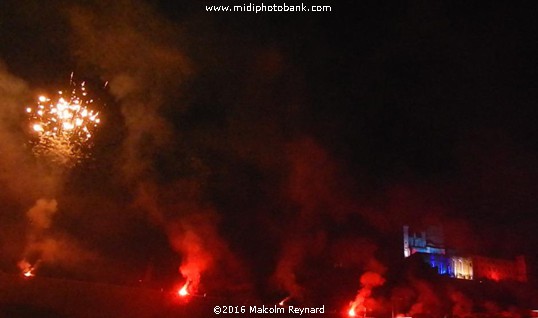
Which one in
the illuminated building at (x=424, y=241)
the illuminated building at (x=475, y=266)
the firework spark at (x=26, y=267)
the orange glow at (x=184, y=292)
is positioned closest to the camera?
the orange glow at (x=184, y=292)

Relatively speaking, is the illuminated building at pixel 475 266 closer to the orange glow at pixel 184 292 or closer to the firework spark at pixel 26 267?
the orange glow at pixel 184 292

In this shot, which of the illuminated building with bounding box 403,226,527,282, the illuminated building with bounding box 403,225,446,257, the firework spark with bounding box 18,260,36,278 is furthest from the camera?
the illuminated building with bounding box 403,225,446,257

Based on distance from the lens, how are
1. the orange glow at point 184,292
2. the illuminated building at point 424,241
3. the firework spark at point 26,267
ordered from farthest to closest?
1. the illuminated building at point 424,241
2. the firework spark at point 26,267
3. the orange glow at point 184,292

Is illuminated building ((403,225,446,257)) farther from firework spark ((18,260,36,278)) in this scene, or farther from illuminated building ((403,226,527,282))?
firework spark ((18,260,36,278))

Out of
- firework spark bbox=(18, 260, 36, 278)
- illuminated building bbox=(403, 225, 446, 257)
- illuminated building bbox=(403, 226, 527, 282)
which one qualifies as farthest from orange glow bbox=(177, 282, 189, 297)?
illuminated building bbox=(403, 225, 446, 257)

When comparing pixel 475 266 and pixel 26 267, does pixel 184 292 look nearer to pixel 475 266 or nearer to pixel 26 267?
Answer: pixel 26 267

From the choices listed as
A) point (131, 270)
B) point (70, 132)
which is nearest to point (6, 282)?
point (70, 132)

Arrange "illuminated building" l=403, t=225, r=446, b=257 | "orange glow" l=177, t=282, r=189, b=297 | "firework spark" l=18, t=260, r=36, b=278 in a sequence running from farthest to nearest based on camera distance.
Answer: "illuminated building" l=403, t=225, r=446, b=257
"firework spark" l=18, t=260, r=36, b=278
"orange glow" l=177, t=282, r=189, b=297

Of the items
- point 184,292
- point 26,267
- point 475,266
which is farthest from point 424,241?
point 26,267

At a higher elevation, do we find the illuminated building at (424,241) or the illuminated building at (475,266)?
the illuminated building at (424,241)

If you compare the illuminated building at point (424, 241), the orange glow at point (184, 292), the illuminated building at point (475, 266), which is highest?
the illuminated building at point (424, 241)

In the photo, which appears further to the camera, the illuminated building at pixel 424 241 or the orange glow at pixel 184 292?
the illuminated building at pixel 424 241

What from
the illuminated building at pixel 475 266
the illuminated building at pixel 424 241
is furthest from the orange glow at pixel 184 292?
the illuminated building at pixel 424 241

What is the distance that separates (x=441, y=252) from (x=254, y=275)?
33488 millimetres
